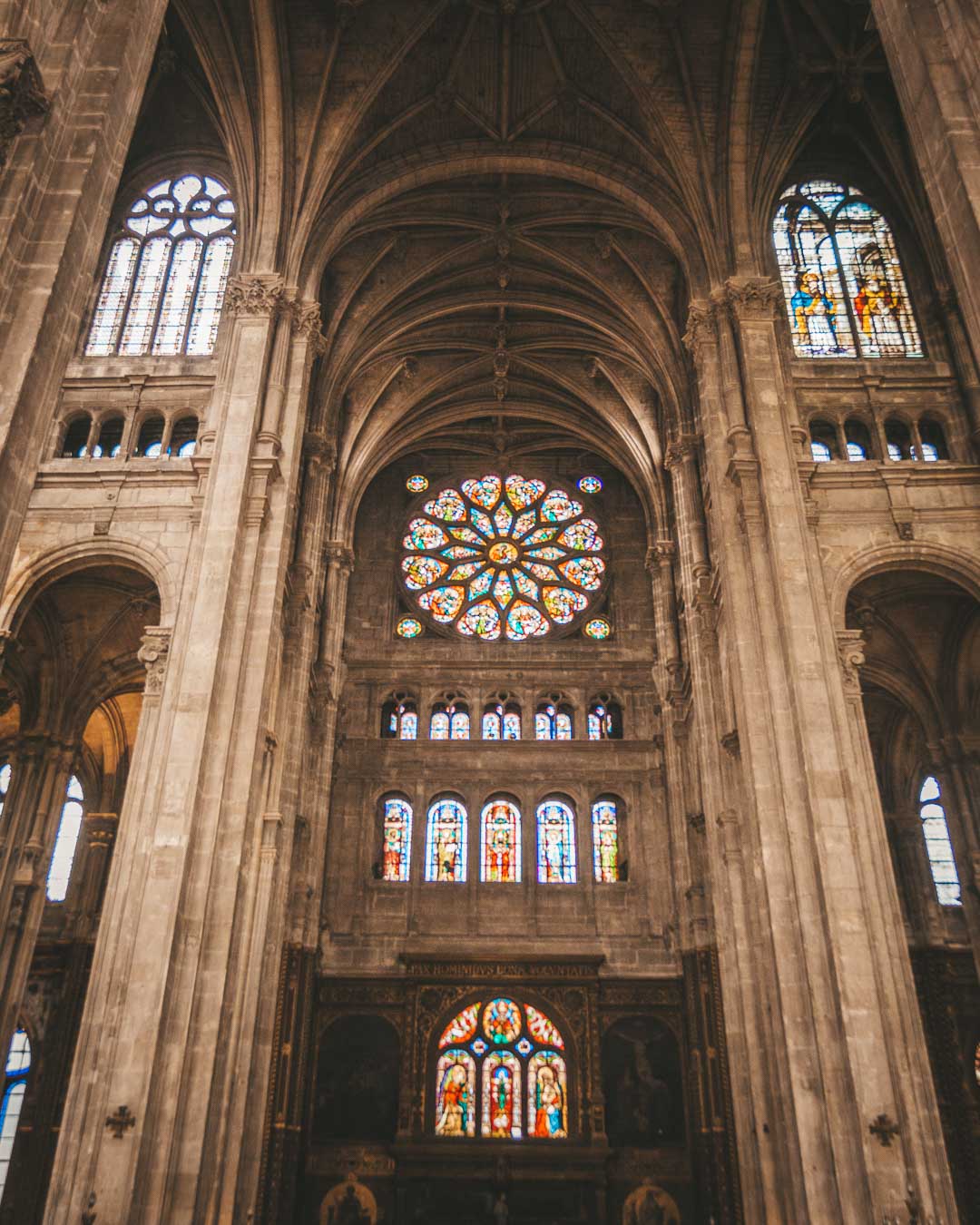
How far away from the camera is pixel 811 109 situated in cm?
2128

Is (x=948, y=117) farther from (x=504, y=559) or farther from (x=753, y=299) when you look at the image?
(x=504, y=559)

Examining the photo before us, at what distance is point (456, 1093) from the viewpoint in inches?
976

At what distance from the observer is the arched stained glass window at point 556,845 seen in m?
27.5

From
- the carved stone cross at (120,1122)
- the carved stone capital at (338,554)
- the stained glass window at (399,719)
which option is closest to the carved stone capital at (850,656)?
the carved stone cross at (120,1122)

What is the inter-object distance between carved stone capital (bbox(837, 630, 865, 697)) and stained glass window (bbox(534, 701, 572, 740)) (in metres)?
13.0

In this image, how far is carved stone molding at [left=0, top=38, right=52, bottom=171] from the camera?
8438 millimetres

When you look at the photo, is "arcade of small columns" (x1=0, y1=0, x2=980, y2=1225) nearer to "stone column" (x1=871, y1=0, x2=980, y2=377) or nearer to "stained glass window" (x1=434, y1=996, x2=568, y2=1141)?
"stone column" (x1=871, y1=0, x2=980, y2=377)

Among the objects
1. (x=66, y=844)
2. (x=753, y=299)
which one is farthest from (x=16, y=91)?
(x=66, y=844)

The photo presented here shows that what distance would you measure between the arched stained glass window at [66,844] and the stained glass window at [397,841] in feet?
24.2

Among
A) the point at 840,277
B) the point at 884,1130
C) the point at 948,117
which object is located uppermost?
the point at 840,277

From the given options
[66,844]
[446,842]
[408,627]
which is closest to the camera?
[66,844]

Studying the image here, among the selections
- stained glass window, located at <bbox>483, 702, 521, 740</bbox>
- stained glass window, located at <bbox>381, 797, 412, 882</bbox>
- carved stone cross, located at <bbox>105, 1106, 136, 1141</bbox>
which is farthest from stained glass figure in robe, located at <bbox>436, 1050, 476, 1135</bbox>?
carved stone cross, located at <bbox>105, 1106, 136, 1141</bbox>

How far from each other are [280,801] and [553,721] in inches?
379

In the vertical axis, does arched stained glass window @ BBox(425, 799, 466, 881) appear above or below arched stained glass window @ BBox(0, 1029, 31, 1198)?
above
